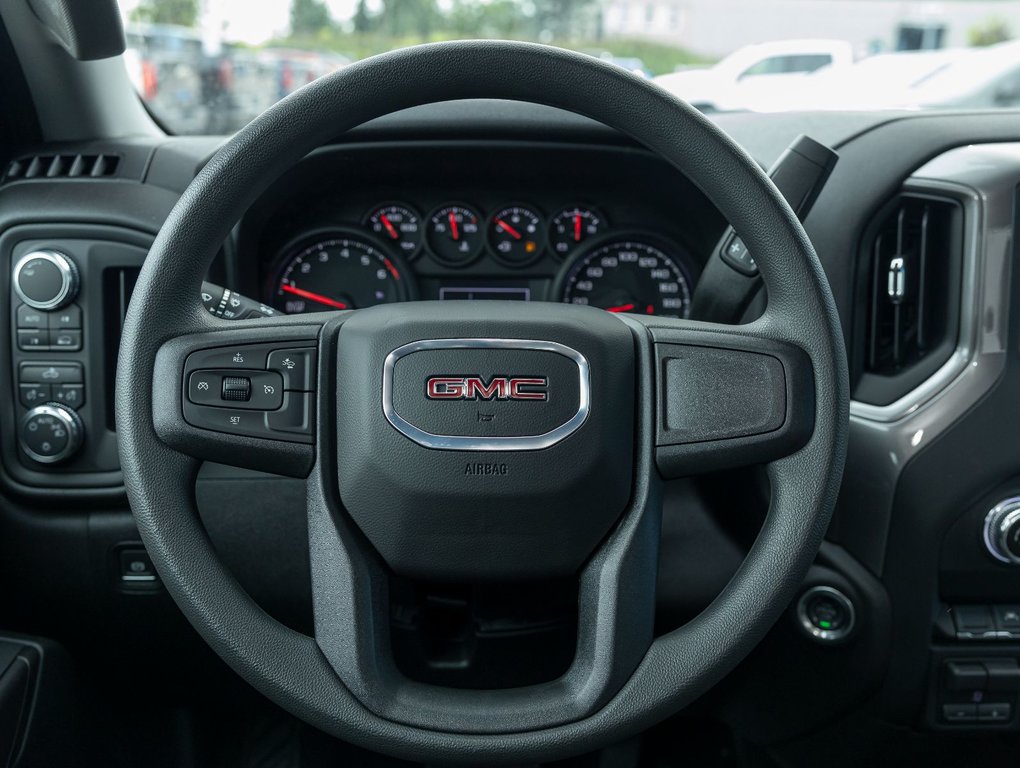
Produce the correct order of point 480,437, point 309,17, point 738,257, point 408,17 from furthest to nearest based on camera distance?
point 309,17, point 408,17, point 738,257, point 480,437

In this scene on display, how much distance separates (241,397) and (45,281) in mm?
574

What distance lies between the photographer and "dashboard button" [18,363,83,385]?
1.39 meters

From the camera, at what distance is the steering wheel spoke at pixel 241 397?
94 cm

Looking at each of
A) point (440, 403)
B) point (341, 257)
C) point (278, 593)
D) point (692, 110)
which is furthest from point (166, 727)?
point (692, 110)

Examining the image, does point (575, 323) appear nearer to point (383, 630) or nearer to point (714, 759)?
point (383, 630)

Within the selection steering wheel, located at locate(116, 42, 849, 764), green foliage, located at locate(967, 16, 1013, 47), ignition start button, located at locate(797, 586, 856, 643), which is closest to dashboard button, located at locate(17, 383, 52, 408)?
steering wheel, located at locate(116, 42, 849, 764)

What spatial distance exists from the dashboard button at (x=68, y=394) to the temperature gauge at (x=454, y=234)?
56 cm

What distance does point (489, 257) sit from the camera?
Answer: 166 cm

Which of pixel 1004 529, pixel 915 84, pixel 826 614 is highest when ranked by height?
pixel 915 84

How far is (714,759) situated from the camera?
1654 mm

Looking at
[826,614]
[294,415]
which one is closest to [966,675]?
[826,614]

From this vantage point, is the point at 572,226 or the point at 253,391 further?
the point at 572,226

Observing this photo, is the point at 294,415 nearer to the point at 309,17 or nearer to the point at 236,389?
the point at 236,389

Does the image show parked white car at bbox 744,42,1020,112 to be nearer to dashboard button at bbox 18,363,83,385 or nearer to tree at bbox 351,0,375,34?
tree at bbox 351,0,375,34
